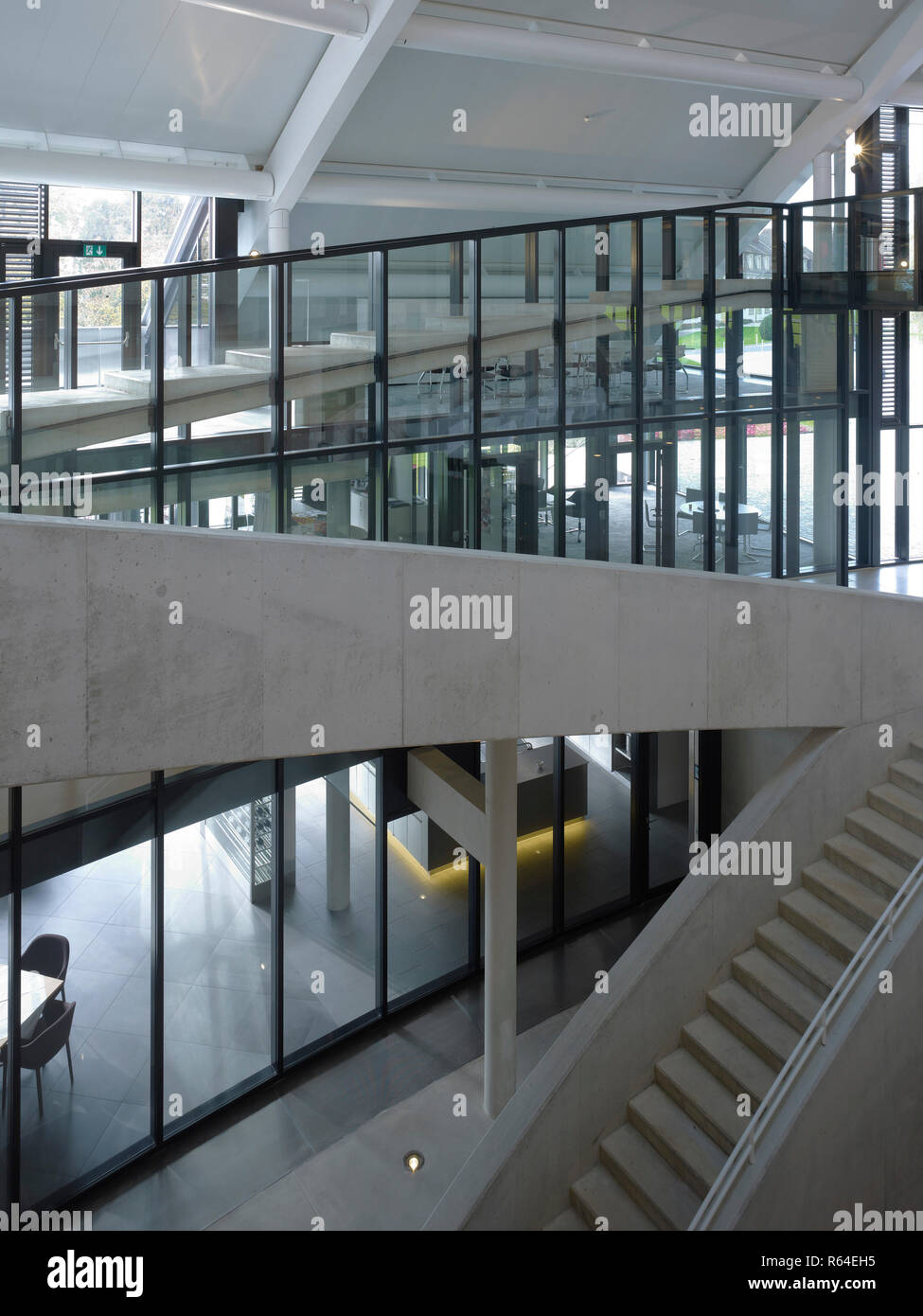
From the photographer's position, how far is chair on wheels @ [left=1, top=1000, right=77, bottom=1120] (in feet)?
27.3

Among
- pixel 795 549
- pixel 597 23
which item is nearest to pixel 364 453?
pixel 597 23

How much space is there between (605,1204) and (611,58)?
10.5m

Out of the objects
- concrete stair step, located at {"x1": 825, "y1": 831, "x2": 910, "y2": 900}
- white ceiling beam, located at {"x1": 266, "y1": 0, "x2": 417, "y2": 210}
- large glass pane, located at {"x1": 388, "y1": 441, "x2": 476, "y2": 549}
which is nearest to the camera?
concrete stair step, located at {"x1": 825, "y1": 831, "x2": 910, "y2": 900}

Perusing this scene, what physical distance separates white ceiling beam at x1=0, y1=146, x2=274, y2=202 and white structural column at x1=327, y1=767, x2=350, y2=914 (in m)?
6.16

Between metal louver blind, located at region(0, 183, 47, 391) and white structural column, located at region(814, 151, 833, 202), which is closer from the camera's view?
metal louver blind, located at region(0, 183, 47, 391)

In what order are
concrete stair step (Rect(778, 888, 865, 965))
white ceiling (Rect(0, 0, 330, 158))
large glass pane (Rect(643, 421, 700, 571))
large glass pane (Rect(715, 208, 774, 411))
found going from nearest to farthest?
concrete stair step (Rect(778, 888, 865, 965))
white ceiling (Rect(0, 0, 330, 158))
large glass pane (Rect(643, 421, 700, 571))
large glass pane (Rect(715, 208, 774, 411))

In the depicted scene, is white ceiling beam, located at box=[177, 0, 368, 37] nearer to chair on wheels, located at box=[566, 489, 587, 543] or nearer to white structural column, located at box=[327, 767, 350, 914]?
chair on wheels, located at box=[566, 489, 587, 543]

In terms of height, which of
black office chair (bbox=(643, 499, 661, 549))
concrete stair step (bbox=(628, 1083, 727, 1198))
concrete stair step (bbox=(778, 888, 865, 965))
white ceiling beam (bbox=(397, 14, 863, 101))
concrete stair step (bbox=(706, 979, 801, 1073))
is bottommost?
concrete stair step (bbox=(628, 1083, 727, 1198))

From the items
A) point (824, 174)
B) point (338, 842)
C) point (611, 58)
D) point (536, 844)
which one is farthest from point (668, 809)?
point (824, 174)

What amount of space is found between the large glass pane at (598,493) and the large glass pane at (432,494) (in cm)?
135

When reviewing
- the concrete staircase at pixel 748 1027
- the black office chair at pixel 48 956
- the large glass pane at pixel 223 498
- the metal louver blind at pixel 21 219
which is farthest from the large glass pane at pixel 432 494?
the metal louver blind at pixel 21 219

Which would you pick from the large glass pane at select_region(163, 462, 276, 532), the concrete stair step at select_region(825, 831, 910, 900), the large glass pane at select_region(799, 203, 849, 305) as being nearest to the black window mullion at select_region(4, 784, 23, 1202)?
the large glass pane at select_region(163, 462, 276, 532)

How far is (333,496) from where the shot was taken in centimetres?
973

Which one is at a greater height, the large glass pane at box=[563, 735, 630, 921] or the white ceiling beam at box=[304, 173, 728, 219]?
the white ceiling beam at box=[304, 173, 728, 219]
